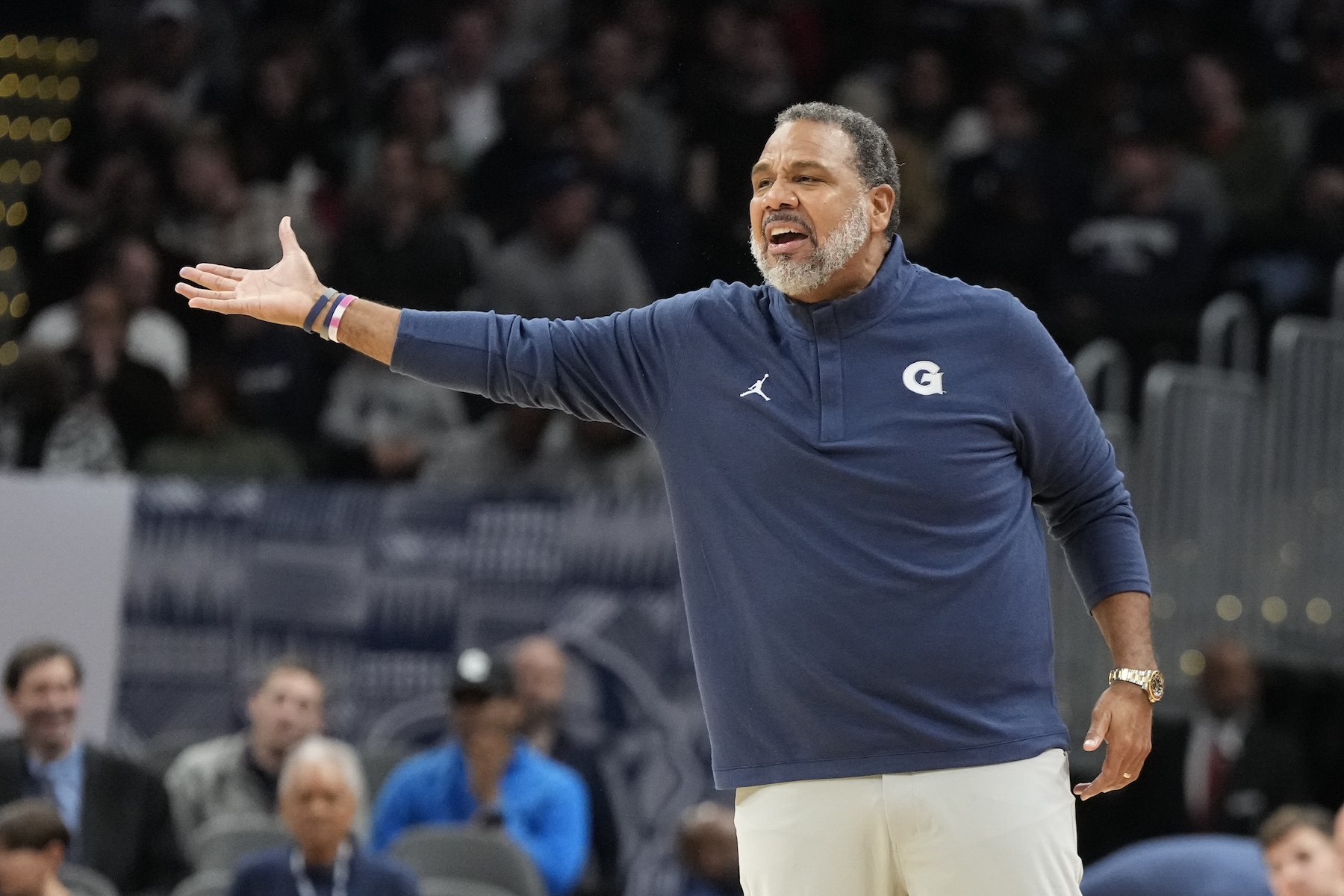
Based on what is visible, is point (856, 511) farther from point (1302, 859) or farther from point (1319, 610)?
point (1319, 610)

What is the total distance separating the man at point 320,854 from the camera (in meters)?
5.79

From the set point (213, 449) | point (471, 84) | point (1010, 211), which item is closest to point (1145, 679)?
point (213, 449)

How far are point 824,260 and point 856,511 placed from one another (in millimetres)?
398

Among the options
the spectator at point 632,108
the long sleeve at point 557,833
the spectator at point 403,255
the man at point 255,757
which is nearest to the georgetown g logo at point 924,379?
the long sleeve at point 557,833

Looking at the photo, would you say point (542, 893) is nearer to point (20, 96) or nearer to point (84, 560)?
point (84, 560)

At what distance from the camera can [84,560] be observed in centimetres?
727

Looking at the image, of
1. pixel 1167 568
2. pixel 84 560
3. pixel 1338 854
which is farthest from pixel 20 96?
pixel 1338 854

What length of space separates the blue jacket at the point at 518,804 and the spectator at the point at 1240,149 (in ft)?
15.7

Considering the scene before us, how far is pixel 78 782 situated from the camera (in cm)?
639

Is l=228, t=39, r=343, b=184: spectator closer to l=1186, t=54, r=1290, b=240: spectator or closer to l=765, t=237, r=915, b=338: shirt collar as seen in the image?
l=1186, t=54, r=1290, b=240: spectator

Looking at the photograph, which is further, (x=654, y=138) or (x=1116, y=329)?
(x=654, y=138)

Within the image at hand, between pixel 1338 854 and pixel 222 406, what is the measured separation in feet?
15.8

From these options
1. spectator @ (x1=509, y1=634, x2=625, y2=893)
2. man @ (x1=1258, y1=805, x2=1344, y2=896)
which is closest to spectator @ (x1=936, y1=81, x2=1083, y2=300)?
spectator @ (x1=509, y1=634, x2=625, y2=893)

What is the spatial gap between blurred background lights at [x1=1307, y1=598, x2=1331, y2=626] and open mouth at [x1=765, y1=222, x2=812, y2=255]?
5.04m
